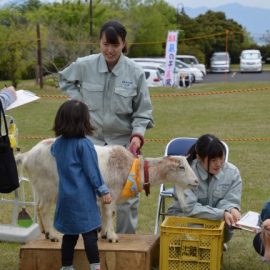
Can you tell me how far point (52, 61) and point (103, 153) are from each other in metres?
24.6

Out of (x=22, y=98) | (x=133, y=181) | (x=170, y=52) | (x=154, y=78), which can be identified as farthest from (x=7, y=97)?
(x=154, y=78)

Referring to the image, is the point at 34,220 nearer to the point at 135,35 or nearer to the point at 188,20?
the point at 135,35

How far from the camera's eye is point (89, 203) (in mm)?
3770

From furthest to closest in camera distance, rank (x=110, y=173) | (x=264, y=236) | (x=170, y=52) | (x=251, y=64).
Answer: (x=251, y=64) → (x=170, y=52) → (x=110, y=173) → (x=264, y=236)

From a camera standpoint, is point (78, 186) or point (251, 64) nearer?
point (78, 186)

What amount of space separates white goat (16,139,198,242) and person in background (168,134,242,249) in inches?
5.9

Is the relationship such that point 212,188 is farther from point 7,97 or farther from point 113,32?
point 7,97

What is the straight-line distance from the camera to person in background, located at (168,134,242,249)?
165 inches

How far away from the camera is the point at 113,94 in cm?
445

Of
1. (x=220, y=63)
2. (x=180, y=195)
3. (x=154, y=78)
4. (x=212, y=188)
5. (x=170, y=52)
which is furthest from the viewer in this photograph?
(x=220, y=63)

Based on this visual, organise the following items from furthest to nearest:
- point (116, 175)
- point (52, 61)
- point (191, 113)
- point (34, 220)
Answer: point (52, 61) → point (191, 113) → point (34, 220) → point (116, 175)

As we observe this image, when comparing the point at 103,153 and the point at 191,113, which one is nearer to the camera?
the point at 103,153

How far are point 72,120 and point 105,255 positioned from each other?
97cm

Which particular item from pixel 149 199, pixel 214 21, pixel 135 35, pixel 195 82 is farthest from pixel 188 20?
pixel 149 199
